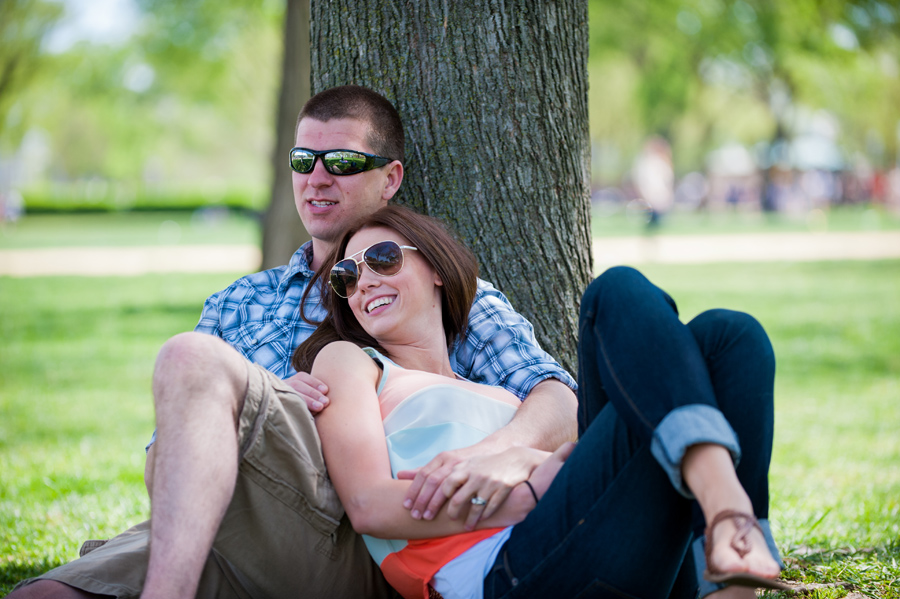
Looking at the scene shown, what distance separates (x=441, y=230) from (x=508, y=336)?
460mm

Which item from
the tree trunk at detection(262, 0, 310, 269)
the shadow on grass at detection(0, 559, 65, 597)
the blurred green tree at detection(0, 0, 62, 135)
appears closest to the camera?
the shadow on grass at detection(0, 559, 65, 597)

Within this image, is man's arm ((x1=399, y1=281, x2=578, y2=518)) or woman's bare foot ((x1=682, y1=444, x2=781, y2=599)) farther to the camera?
man's arm ((x1=399, y1=281, x2=578, y2=518))

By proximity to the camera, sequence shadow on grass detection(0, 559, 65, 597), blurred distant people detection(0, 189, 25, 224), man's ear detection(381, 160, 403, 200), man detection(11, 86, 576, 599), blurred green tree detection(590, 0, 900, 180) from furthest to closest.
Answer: blurred distant people detection(0, 189, 25, 224) < blurred green tree detection(590, 0, 900, 180) < man's ear detection(381, 160, 403, 200) < shadow on grass detection(0, 559, 65, 597) < man detection(11, 86, 576, 599)

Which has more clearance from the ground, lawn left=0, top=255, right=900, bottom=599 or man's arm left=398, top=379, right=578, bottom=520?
man's arm left=398, top=379, right=578, bottom=520

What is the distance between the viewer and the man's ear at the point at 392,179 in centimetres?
346

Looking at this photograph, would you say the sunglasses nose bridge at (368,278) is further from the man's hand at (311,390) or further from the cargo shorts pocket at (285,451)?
the cargo shorts pocket at (285,451)

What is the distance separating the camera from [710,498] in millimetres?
1835

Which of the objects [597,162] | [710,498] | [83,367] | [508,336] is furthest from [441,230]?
[597,162]

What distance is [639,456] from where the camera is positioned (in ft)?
6.56

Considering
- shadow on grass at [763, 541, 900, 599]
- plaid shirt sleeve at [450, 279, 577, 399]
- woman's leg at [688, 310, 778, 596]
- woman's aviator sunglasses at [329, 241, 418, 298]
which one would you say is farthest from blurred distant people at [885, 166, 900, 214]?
woman's leg at [688, 310, 778, 596]

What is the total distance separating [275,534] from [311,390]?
1.33 ft

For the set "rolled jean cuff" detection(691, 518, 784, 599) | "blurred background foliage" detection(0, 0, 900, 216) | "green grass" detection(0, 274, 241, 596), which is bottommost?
"green grass" detection(0, 274, 241, 596)

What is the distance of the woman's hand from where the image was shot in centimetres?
215

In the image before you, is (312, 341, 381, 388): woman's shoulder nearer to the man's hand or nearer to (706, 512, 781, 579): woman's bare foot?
the man's hand
